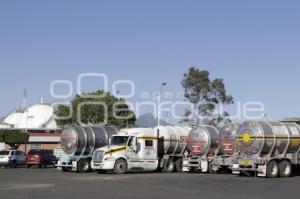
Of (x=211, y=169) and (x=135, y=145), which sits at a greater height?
(x=135, y=145)

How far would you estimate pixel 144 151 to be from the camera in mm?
37812

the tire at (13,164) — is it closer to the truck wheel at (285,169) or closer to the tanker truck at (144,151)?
the tanker truck at (144,151)

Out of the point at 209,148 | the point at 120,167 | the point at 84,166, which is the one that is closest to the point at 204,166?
the point at 209,148

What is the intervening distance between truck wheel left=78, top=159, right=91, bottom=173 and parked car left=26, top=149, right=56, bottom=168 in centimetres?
1090

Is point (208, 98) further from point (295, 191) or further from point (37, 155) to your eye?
point (295, 191)

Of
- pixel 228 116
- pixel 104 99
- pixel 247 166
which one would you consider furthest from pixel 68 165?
pixel 104 99

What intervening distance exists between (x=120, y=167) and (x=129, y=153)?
1.06m

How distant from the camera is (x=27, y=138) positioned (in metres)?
74.0

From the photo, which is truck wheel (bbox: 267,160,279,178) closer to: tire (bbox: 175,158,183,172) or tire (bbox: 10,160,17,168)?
tire (bbox: 175,158,183,172)

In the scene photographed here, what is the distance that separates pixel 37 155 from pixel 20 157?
9.04 ft

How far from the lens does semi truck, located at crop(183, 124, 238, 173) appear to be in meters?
36.6

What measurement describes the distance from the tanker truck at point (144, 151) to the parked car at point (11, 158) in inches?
608

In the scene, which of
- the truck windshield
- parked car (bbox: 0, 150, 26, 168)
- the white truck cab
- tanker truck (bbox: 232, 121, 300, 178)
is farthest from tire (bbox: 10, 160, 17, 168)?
tanker truck (bbox: 232, 121, 300, 178)

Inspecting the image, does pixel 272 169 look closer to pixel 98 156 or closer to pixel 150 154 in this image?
pixel 150 154
